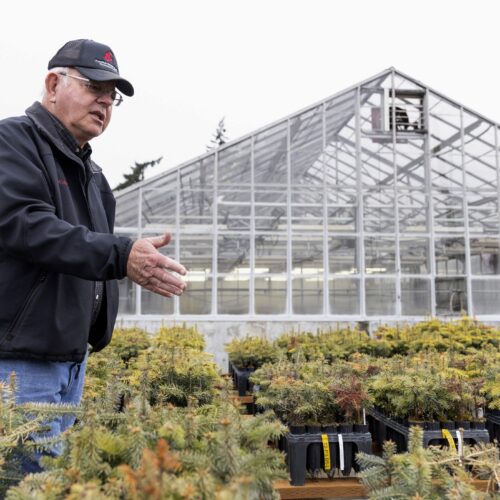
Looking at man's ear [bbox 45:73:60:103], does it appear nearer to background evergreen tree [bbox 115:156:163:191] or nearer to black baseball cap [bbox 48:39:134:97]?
black baseball cap [bbox 48:39:134:97]

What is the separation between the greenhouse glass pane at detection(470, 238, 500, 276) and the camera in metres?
9.85

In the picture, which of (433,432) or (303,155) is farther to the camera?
(303,155)

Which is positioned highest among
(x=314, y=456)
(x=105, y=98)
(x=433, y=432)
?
(x=105, y=98)

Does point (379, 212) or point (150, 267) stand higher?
point (379, 212)

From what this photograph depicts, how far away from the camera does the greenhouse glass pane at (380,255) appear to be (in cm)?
973

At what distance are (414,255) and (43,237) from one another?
9035 millimetres

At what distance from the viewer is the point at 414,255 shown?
9.84 meters

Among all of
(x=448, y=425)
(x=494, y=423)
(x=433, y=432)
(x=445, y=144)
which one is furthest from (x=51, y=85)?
(x=445, y=144)

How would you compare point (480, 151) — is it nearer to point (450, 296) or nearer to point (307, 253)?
point (450, 296)

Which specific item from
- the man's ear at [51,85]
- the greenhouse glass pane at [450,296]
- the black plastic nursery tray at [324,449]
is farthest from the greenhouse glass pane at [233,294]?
the man's ear at [51,85]

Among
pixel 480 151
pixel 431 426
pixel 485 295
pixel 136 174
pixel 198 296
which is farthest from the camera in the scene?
pixel 136 174

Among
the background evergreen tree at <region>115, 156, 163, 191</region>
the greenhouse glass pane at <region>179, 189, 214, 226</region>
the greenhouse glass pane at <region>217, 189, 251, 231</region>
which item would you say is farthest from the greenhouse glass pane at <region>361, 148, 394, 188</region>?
the background evergreen tree at <region>115, 156, 163, 191</region>

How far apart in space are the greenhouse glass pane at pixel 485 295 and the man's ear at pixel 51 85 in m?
9.20

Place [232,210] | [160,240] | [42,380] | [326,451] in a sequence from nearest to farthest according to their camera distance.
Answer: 1. [160,240]
2. [42,380]
3. [326,451]
4. [232,210]
